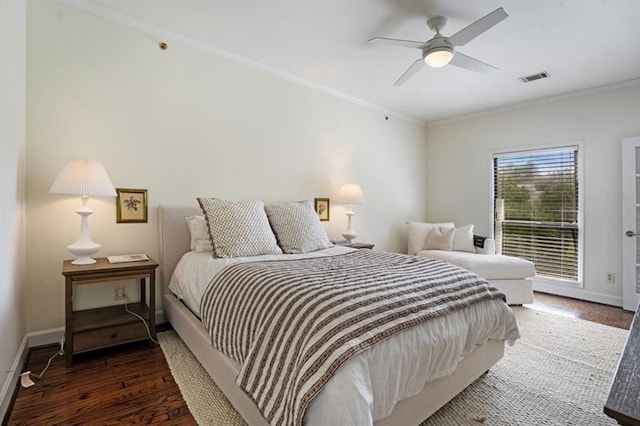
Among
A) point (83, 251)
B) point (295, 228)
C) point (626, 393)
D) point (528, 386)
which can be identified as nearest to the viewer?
point (626, 393)

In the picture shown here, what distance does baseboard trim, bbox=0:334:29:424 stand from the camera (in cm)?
153

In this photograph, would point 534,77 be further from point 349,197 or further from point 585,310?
point 585,310

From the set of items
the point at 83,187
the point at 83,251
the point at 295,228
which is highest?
the point at 83,187

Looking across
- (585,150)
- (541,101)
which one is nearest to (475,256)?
(585,150)

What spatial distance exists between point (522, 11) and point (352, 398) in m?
2.83

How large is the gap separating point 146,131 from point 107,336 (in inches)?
63.7

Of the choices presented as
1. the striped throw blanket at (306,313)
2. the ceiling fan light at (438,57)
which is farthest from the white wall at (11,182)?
the ceiling fan light at (438,57)

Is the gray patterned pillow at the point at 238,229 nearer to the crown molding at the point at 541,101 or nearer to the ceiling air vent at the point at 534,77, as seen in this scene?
the ceiling air vent at the point at 534,77

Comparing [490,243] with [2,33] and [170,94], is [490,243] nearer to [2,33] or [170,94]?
[170,94]

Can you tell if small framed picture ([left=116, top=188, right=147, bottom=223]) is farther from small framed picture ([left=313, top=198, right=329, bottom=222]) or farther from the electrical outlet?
small framed picture ([left=313, top=198, right=329, bottom=222])

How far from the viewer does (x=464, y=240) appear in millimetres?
4219

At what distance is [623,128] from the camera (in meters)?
3.53

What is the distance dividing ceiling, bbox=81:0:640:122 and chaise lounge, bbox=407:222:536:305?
1868 mm

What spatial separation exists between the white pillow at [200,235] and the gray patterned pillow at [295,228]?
0.56 metres
